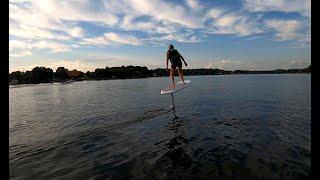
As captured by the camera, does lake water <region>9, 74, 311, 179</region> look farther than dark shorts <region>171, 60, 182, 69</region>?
No

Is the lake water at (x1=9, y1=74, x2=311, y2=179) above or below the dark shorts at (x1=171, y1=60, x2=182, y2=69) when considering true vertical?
below

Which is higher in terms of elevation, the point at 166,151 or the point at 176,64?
the point at 176,64

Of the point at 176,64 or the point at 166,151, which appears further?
the point at 176,64

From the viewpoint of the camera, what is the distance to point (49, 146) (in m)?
15.6

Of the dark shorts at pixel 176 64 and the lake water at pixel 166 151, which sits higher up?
the dark shorts at pixel 176 64

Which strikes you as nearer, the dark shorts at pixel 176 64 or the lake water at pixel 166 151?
the lake water at pixel 166 151

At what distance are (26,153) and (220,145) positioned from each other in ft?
34.3

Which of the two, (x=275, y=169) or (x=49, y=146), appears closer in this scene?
(x=275, y=169)

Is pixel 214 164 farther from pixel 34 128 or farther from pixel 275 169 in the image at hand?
pixel 34 128

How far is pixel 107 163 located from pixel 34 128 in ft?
44.2
